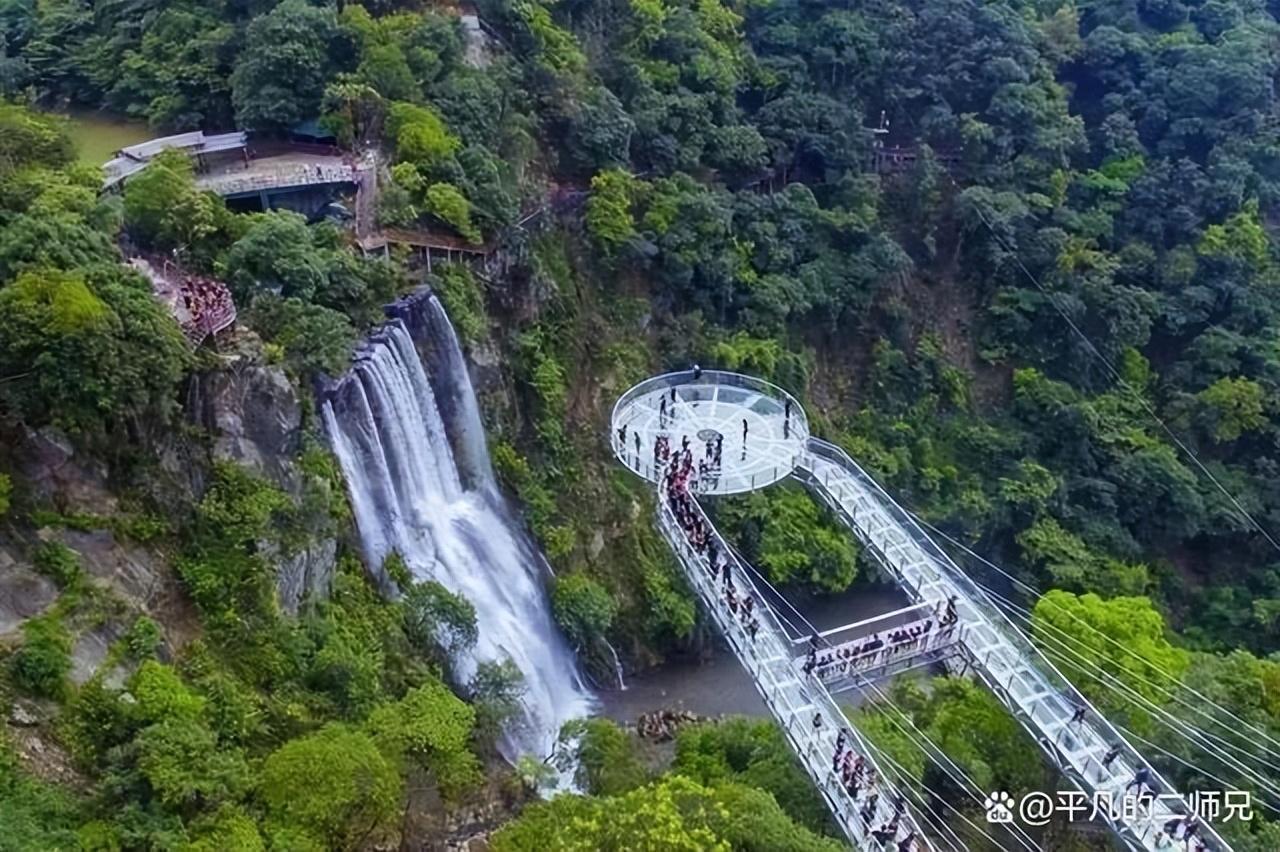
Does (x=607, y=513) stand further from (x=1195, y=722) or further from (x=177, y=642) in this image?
(x=1195, y=722)

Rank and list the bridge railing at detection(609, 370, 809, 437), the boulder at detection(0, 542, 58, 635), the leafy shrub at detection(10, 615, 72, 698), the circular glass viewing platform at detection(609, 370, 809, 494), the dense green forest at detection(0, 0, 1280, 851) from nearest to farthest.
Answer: the leafy shrub at detection(10, 615, 72, 698) → the boulder at detection(0, 542, 58, 635) → the dense green forest at detection(0, 0, 1280, 851) → the circular glass viewing platform at detection(609, 370, 809, 494) → the bridge railing at detection(609, 370, 809, 437)

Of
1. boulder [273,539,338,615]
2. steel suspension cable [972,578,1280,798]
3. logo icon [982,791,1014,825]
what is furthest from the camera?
boulder [273,539,338,615]

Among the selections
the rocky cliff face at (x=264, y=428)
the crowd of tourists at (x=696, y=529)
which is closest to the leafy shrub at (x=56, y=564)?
the rocky cliff face at (x=264, y=428)

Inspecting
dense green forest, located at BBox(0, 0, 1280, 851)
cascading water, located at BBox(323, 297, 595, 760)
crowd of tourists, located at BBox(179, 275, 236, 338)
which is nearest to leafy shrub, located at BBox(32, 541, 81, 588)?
dense green forest, located at BBox(0, 0, 1280, 851)

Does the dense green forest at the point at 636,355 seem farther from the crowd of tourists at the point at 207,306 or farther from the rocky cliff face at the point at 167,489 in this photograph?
the crowd of tourists at the point at 207,306

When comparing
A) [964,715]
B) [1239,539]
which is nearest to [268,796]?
[964,715]

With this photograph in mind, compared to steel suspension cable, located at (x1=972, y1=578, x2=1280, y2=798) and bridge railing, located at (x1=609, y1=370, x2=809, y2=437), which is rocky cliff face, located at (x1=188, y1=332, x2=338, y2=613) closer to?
bridge railing, located at (x1=609, y1=370, x2=809, y2=437)
